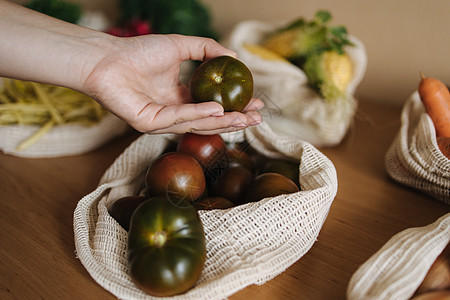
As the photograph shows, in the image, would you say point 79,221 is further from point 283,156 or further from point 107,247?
point 283,156

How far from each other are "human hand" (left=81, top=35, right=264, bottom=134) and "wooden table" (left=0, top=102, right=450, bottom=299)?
25cm

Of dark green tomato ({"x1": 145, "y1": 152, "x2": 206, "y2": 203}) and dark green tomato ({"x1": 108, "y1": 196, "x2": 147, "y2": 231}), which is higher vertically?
dark green tomato ({"x1": 145, "y1": 152, "x2": 206, "y2": 203})

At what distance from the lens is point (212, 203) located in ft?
A: 2.26

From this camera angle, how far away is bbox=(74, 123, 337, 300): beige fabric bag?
1.84 feet

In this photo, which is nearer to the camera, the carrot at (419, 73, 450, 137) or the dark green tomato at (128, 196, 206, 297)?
the dark green tomato at (128, 196, 206, 297)

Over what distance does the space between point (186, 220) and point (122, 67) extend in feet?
1.25

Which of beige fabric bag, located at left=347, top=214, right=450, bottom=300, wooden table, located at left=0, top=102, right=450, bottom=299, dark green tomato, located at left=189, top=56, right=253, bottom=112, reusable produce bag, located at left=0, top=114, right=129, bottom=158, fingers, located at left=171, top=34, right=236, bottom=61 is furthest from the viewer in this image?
reusable produce bag, located at left=0, top=114, right=129, bottom=158

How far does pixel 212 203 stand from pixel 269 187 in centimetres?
11

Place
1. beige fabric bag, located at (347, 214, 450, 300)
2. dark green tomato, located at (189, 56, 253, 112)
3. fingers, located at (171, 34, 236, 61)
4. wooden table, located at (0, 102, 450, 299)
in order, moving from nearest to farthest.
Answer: beige fabric bag, located at (347, 214, 450, 300) → wooden table, located at (0, 102, 450, 299) → dark green tomato, located at (189, 56, 253, 112) → fingers, located at (171, 34, 236, 61)

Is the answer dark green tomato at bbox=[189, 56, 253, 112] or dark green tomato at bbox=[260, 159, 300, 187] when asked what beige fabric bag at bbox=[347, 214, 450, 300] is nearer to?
Result: dark green tomato at bbox=[260, 159, 300, 187]

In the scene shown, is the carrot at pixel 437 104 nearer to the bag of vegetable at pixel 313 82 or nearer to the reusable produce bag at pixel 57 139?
the bag of vegetable at pixel 313 82

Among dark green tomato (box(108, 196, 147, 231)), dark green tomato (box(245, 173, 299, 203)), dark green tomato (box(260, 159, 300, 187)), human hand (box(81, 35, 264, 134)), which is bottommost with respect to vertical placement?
dark green tomato (box(108, 196, 147, 231))

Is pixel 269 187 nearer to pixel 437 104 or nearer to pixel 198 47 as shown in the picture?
pixel 198 47

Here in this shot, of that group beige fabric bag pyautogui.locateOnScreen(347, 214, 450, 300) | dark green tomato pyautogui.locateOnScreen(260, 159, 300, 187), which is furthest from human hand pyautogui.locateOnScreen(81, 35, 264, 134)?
beige fabric bag pyautogui.locateOnScreen(347, 214, 450, 300)
